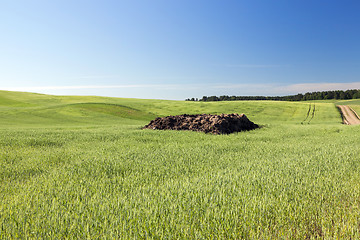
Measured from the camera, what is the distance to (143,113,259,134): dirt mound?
46.5ft

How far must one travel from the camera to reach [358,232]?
93.4 inches

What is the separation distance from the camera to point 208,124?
14820 mm

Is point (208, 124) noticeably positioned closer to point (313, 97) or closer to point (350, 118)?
point (350, 118)

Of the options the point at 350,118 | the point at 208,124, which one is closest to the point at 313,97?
the point at 350,118

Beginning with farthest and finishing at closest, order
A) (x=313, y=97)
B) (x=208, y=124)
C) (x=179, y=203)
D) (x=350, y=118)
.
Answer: (x=313, y=97), (x=350, y=118), (x=208, y=124), (x=179, y=203)

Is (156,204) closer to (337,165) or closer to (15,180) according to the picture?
(15,180)

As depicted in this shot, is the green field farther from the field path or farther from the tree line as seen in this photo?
the tree line

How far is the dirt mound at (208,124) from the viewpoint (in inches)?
559

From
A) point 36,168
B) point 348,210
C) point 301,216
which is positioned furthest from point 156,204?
point 36,168

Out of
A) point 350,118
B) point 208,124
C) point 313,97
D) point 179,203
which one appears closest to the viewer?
point 179,203

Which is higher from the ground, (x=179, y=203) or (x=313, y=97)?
(x=313, y=97)

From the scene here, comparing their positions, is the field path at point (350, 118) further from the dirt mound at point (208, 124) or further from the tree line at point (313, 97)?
the tree line at point (313, 97)

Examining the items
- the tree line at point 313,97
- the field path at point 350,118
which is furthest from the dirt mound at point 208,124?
the tree line at point 313,97

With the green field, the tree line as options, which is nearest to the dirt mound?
the green field
